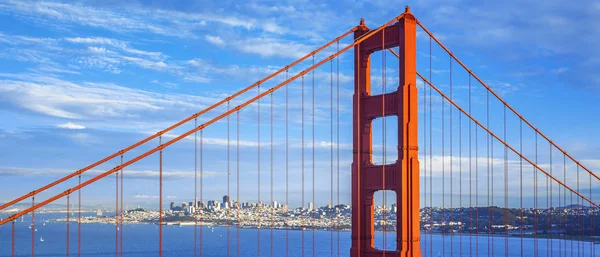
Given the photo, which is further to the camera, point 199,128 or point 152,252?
point 152,252

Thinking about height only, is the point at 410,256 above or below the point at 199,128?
below

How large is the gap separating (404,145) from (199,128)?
5.84 meters

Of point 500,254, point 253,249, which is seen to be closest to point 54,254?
point 253,249

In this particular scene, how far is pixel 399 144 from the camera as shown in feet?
72.4

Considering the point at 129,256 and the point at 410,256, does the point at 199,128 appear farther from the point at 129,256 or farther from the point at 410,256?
the point at 129,256

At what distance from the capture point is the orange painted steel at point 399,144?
22.1 meters

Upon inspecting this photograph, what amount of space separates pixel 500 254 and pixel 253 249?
5016 cm

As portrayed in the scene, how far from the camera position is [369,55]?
24188 millimetres

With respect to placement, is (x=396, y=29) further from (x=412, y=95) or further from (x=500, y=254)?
(x=500, y=254)

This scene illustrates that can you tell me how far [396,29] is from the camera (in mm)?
23062

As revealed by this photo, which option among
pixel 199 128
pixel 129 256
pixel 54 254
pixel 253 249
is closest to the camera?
pixel 199 128

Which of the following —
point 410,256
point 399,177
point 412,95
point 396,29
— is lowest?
point 410,256

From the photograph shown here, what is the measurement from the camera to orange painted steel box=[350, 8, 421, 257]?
2206 cm

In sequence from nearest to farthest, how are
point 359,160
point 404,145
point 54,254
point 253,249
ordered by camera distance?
1. point 404,145
2. point 359,160
3. point 54,254
4. point 253,249
